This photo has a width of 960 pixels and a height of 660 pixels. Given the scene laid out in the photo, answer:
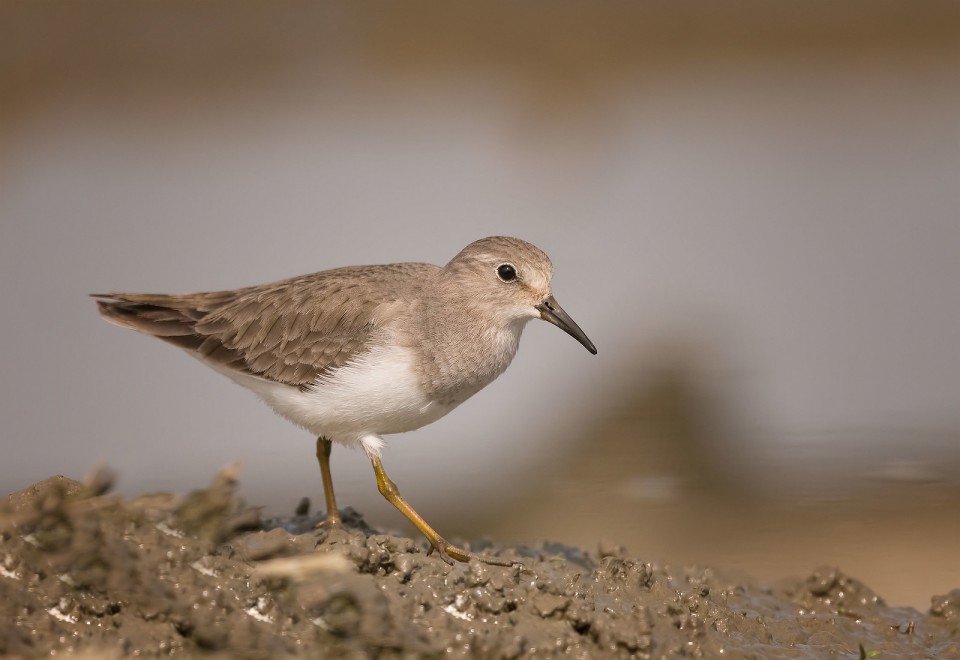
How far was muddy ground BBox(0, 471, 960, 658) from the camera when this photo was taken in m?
4.82

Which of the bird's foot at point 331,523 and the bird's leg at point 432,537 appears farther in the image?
the bird's foot at point 331,523

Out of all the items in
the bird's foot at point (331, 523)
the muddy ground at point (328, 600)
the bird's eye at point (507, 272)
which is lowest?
the muddy ground at point (328, 600)

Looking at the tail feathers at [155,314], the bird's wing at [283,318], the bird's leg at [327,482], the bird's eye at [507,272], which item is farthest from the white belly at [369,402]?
the tail feathers at [155,314]

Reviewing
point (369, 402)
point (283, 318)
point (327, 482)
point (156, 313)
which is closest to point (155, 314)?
point (156, 313)

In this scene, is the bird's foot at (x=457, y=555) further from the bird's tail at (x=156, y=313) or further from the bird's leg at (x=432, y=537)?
the bird's tail at (x=156, y=313)

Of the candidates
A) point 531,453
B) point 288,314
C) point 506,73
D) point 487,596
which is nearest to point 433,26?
point 506,73

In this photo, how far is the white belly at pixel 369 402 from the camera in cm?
683

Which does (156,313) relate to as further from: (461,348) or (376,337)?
(461,348)

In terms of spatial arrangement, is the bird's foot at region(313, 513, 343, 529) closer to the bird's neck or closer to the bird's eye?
the bird's neck

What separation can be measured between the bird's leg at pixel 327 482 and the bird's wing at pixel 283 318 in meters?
0.52

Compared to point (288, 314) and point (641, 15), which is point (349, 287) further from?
point (641, 15)

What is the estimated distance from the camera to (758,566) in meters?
7.87

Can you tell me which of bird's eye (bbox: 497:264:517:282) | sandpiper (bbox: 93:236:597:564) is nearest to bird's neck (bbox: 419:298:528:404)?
sandpiper (bbox: 93:236:597:564)

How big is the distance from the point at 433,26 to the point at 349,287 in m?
9.66
